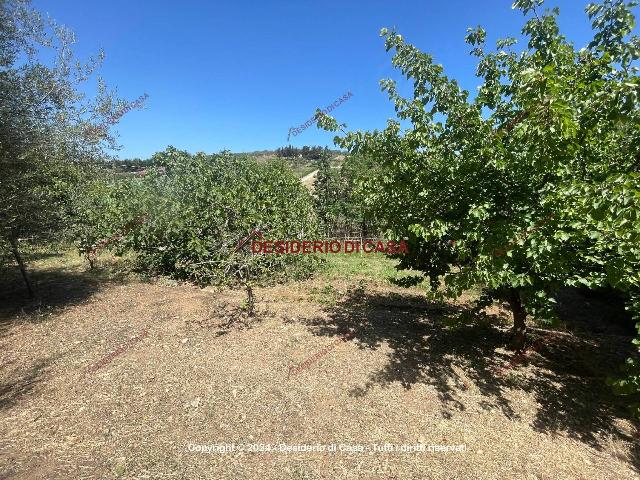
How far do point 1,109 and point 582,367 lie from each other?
1257cm

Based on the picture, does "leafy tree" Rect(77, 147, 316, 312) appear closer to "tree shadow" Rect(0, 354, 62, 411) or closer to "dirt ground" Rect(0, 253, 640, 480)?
"dirt ground" Rect(0, 253, 640, 480)

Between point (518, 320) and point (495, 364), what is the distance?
3.37 feet

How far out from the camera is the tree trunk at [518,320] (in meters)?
6.44

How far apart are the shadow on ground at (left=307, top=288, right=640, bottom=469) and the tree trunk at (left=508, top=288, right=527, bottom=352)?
233 millimetres

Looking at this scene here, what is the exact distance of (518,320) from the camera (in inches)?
260

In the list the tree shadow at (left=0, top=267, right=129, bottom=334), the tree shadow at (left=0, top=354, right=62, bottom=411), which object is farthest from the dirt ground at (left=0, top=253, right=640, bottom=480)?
the tree shadow at (left=0, top=267, right=129, bottom=334)

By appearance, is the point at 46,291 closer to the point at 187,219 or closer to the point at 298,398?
the point at 187,219

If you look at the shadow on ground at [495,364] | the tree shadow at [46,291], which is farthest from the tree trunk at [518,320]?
the tree shadow at [46,291]

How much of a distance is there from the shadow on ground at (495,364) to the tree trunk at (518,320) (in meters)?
0.23

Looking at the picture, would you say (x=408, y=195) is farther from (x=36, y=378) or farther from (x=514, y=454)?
(x=36, y=378)

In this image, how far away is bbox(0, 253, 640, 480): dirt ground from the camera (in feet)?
13.3

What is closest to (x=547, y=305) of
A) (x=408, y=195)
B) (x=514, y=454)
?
(x=514, y=454)

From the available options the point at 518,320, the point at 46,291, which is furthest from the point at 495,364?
the point at 46,291

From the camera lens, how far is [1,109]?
701 centimetres
